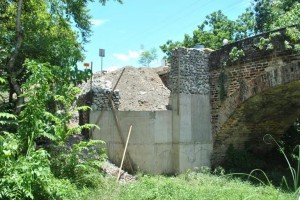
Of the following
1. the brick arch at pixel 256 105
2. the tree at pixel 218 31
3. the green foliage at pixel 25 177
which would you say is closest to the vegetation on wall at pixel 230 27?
the tree at pixel 218 31

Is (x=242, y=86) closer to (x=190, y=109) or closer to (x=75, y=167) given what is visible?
(x=190, y=109)

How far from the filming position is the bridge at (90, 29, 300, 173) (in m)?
9.34

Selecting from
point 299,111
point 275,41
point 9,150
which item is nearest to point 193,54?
point 275,41

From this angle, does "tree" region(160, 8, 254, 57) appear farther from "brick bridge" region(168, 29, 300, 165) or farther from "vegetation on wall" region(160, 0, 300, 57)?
"brick bridge" region(168, 29, 300, 165)

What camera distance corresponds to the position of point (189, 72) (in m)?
10.2

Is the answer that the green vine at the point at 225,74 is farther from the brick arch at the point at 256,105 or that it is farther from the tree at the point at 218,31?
the tree at the point at 218,31

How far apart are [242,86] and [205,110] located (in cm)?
142

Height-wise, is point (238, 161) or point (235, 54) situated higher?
point (235, 54)

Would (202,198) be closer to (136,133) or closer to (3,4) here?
(136,133)

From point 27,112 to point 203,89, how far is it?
18.1 feet

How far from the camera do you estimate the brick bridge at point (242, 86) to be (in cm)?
884

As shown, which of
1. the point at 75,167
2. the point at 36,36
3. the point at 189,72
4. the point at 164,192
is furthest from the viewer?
the point at 189,72

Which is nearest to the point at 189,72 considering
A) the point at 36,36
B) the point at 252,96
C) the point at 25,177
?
the point at 252,96

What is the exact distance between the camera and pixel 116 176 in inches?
341
